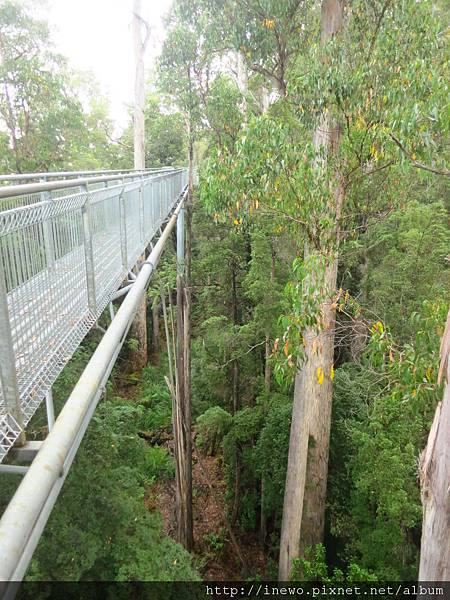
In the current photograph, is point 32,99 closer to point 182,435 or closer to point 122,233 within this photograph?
point 122,233

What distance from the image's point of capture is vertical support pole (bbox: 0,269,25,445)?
5.81 feet

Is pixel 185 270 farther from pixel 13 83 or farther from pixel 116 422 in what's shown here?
pixel 13 83

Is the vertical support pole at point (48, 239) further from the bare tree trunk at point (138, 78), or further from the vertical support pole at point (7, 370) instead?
the bare tree trunk at point (138, 78)

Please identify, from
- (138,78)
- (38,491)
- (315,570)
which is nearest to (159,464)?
(315,570)

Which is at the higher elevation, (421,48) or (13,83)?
(13,83)

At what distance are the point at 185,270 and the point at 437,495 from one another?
7.28 m

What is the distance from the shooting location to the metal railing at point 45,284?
186 centimetres

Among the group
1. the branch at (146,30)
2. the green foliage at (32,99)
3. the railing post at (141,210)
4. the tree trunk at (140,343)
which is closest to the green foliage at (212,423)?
the tree trunk at (140,343)

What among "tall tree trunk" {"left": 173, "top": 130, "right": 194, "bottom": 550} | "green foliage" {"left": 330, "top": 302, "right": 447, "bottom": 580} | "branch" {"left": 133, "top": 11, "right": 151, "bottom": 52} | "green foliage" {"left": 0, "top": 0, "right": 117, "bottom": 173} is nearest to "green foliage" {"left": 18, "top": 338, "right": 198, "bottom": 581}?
"tall tree trunk" {"left": 173, "top": 130, "right": 194, "bottom": 550}

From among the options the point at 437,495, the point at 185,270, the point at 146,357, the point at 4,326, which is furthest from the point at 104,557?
the point at 146,357

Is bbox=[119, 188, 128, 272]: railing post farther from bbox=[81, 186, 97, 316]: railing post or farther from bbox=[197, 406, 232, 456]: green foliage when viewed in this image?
bbox=[197, 406, 232, 456]: green foliage

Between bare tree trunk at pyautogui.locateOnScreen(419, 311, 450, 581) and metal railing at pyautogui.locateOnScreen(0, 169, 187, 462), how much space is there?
277 cm

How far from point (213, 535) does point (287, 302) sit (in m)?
6.32

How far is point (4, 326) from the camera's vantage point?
1779mm
